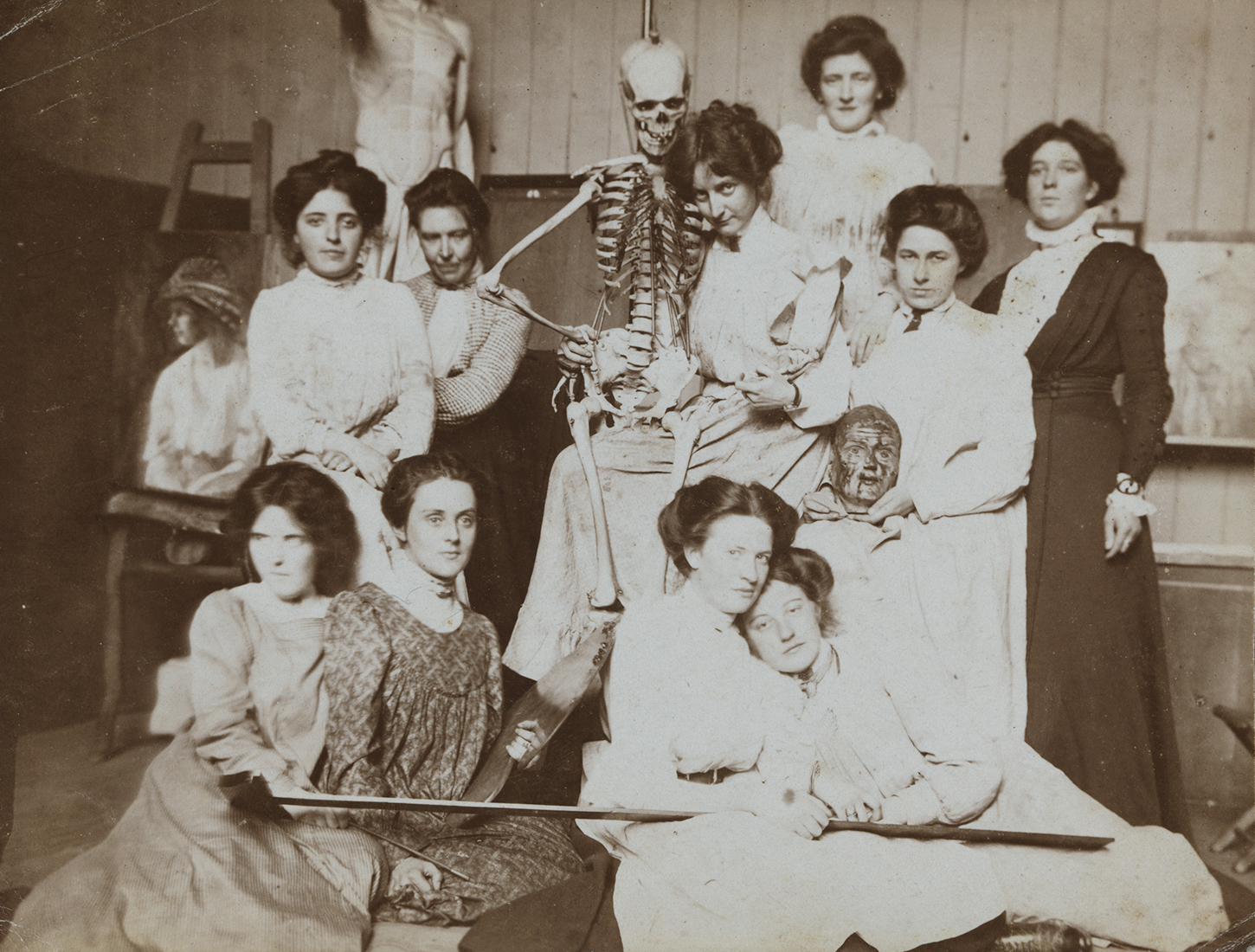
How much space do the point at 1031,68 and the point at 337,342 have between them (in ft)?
6.01

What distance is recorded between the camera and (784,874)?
2439mm

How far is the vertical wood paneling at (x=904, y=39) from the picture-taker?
277 cm

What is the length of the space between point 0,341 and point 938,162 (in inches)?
94.7

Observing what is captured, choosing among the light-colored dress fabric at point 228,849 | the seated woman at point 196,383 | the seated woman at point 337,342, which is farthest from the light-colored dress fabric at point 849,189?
the light-colored dress fabric at point 228,849

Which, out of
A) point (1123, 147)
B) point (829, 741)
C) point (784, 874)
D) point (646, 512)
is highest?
point (1123, 147)

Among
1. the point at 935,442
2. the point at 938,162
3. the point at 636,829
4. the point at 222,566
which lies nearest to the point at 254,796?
the point at 222,566

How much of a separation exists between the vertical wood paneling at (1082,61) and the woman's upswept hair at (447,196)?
1.45 metres

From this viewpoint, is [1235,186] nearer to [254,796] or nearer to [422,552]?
[422,552]

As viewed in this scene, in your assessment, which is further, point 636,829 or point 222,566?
point 222,566

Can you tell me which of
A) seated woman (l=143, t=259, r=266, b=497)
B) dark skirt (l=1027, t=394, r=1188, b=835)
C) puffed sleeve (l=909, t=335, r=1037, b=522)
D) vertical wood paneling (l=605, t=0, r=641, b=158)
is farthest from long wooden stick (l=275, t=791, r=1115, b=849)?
vertical wood paneling (l=605, t=0, r=641, b=158)

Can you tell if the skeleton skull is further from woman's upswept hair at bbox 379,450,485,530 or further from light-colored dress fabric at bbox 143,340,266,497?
light-colored dress fabric at bbox 143,340,266,497

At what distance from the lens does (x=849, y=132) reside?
280 centimetres

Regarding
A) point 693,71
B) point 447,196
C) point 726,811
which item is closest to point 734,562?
point 726,811

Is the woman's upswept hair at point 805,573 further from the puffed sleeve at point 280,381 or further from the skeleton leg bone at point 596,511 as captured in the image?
the puffed sleeve at point 280,381
